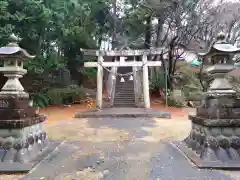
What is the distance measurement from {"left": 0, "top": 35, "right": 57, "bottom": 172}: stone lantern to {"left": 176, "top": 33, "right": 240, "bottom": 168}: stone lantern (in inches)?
135

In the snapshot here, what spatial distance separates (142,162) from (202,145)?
4.43ft

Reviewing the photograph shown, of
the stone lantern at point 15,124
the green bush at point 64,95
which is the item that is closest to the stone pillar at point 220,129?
the stone lantern at point 15,124

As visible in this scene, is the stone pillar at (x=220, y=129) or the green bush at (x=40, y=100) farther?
the green bush at (x=40, y=100)

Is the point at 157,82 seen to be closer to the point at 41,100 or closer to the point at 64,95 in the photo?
the point at 64,95

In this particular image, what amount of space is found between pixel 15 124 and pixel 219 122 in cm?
409

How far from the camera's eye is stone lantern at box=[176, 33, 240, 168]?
481 cm

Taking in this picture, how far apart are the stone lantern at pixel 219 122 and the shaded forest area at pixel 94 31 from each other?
816 cm

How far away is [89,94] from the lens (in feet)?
57.8

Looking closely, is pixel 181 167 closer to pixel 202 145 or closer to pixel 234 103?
pixel 202 145

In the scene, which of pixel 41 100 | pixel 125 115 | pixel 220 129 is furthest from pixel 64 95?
pixel 220 129

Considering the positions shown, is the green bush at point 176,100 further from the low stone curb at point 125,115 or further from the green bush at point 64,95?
the green bush at point 64,95

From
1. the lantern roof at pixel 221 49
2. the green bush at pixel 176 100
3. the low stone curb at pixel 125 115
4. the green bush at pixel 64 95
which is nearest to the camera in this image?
the lantern roof at pixel 221 49

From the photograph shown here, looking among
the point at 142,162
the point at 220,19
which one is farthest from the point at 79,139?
the point at 220,19

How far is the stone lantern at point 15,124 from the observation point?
4.83 m
